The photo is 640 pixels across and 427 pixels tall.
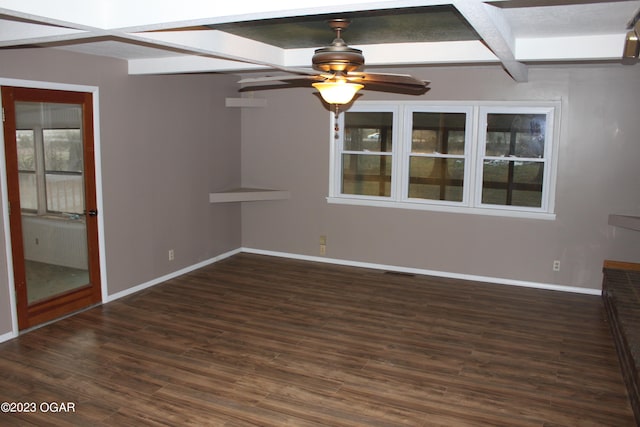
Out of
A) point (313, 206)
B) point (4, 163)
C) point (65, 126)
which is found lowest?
point (313, 206)

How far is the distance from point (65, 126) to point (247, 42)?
1873 millimetres

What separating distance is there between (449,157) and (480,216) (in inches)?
30.4

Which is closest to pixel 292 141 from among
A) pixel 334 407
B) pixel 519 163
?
pixel 519 163

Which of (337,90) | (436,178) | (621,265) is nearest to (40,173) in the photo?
(337,90)

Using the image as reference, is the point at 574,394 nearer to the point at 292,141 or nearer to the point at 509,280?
the point at 509,280

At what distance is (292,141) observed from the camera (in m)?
6.81

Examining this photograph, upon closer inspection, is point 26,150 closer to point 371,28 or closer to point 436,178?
point 371,28

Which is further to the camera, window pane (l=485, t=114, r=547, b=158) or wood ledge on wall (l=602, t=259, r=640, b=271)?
window pane (l=485, t=114, r=547, b=158)

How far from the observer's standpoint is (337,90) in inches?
131

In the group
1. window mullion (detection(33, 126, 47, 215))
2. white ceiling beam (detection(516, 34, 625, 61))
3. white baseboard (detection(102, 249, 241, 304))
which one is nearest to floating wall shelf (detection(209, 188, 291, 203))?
white baseboard (detection(102, 249, 241, 304))

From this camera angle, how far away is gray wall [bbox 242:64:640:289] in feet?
17.7

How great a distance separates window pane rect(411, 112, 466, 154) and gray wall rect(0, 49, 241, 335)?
2.39 m

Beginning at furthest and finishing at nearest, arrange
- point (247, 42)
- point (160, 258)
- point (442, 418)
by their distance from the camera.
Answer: point (160, 258) → point (247, 42) → point (442, 418)

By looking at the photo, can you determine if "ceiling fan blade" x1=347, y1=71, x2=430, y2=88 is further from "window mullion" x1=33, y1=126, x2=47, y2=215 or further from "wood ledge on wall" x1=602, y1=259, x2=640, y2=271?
"wood ledge on wall" x1=602, y1=259, x2=640, y2=271
